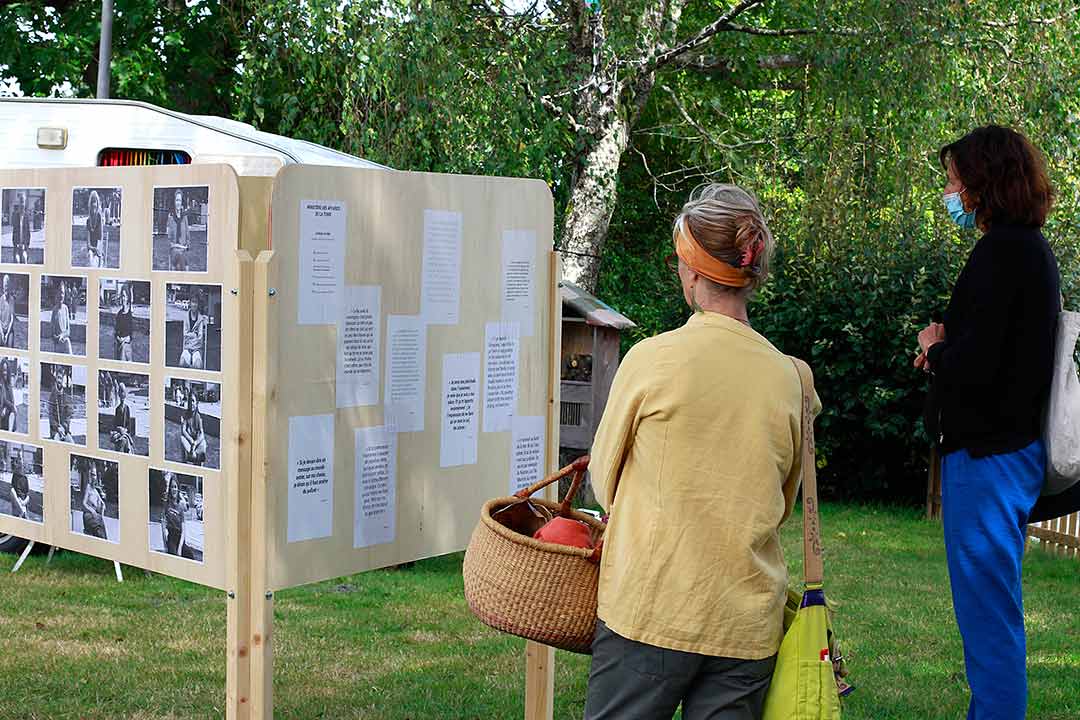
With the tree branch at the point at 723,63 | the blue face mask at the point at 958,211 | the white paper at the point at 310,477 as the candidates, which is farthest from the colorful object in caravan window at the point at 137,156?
the tree branch at the point at 723,63

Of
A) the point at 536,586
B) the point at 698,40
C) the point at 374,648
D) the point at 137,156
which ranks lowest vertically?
the point at 374,648

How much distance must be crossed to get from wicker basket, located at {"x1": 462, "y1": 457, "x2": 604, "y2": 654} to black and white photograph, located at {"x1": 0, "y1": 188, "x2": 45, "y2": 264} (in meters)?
1.79

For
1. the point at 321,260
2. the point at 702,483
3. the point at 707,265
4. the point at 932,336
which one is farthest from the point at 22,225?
the point at 932,336

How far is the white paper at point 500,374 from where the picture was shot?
163 inches

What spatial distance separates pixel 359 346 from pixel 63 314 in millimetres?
1010

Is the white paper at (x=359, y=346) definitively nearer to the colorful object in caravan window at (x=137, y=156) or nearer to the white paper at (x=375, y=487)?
the white paper at (x=375, y=487)

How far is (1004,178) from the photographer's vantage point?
13.3 ft

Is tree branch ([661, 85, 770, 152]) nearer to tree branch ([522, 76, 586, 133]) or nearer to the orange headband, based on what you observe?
tree branch ([522, 76, 586, 133])

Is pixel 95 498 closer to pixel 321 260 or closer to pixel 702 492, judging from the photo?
pixel 321 260

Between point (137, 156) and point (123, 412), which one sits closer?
point (123, 412)

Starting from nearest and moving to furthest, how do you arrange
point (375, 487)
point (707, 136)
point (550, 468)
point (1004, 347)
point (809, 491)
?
point (809, 491), point (375, 487), point (1004, 347), point (550, 468), point (707, 136)

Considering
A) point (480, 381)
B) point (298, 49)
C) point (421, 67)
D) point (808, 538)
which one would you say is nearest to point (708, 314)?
point (808, 538)

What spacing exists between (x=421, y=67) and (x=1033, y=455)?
7888 mm

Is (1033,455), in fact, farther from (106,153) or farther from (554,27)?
(554,27)
